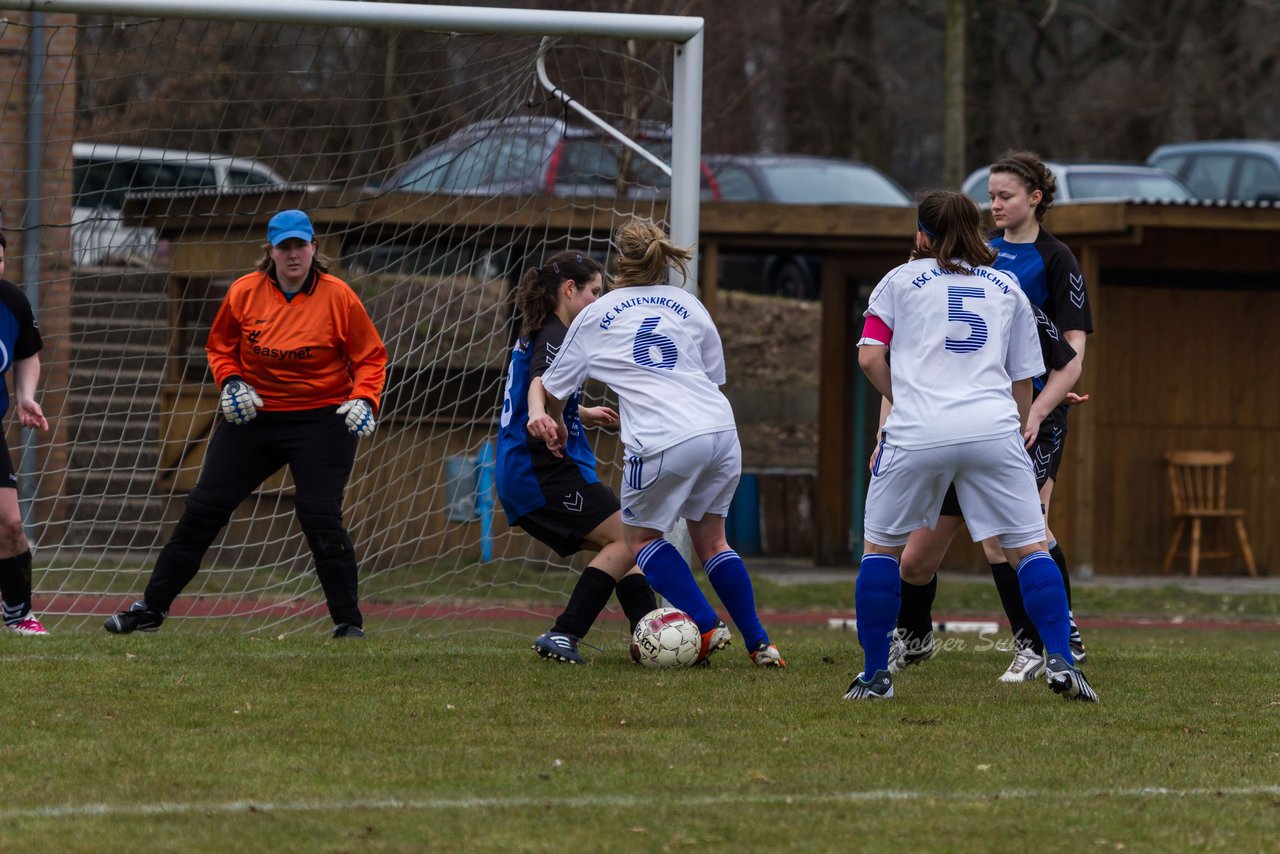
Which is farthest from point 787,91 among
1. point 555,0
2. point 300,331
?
point 300,331

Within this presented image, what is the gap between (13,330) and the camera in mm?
7609

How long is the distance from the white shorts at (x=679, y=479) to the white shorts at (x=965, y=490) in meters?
0.76

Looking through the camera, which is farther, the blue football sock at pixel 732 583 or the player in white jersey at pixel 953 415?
the blue football sock at pixel 732 583

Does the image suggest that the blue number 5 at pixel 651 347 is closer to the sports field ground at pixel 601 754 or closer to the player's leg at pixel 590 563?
the player's leg at pixel 590 563

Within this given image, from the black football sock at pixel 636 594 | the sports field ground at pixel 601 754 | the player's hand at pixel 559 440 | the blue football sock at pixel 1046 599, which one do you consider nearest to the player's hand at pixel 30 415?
the sports field ground at pixel 601 754

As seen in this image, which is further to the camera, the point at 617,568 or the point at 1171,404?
the point at 1171,404

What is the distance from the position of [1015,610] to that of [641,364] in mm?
1853

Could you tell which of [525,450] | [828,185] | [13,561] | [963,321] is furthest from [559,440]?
[828,185]

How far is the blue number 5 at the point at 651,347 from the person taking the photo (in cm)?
645

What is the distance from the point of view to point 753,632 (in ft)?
22.6

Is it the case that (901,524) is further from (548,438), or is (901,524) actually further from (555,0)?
(555,0)

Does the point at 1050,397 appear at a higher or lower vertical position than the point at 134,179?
lower

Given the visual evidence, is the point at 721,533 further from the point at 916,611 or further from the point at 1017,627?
the point at 1017,627

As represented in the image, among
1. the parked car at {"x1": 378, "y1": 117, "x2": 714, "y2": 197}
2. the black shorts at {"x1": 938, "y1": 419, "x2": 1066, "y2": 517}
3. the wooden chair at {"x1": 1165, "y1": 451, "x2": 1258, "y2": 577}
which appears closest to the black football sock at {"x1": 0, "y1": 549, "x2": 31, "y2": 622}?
the parked car at {"x1": 378, "y1": 117, "x2": 714, "y2": 197}
